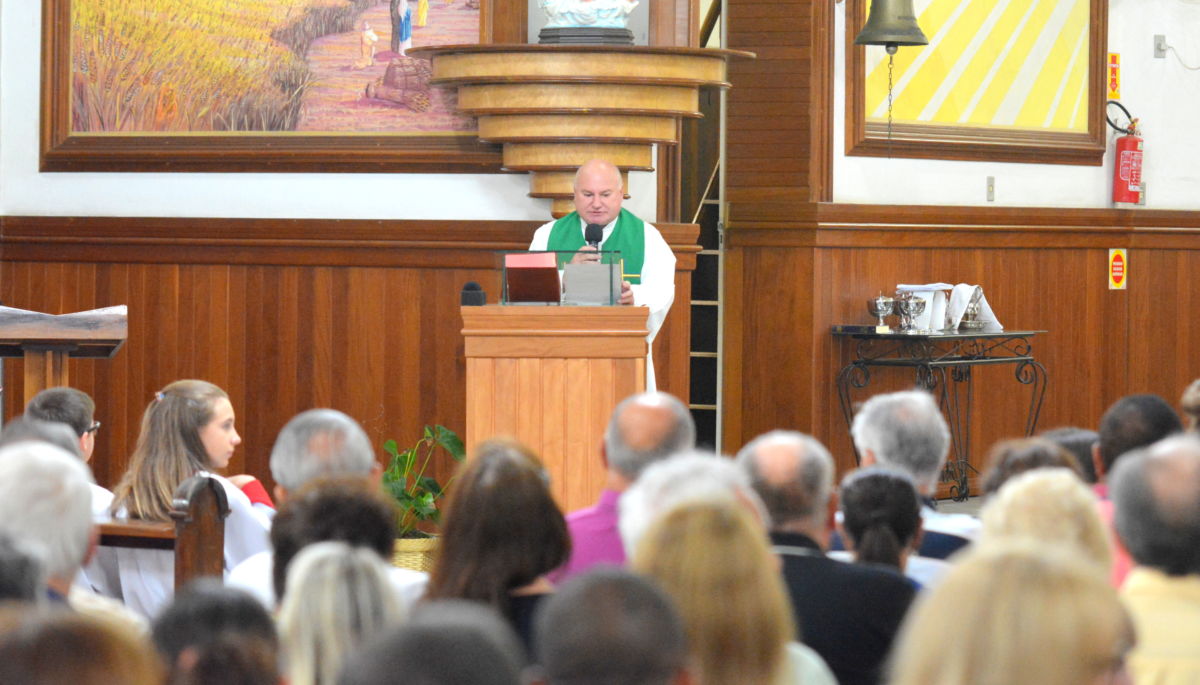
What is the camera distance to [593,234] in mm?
6031

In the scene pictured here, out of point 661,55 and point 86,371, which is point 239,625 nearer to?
point 661,55

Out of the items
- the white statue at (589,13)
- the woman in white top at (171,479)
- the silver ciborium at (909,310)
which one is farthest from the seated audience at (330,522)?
the silver ciborium at (909,310)

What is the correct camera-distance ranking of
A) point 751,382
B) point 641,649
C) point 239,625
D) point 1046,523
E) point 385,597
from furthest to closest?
1. point 751,382
2. point 1046,523
3. point 385,597
4. point 239,625
5. point 641,649

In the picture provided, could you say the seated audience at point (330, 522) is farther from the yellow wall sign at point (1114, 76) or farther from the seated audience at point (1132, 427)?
the yellow wall sign at point (1114, 76)

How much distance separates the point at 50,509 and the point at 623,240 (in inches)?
161

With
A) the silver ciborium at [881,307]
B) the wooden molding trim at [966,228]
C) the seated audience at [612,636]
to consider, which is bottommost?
the seated audience at [612,636]

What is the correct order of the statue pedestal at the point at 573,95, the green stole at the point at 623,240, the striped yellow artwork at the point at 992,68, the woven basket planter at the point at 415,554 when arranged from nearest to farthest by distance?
the woven basket planter at the point at 415,554 → the green stole at the point at 623,240 → the statue pedestal at the point at 573,95 → the striped yellow artwork at the point at 992,68

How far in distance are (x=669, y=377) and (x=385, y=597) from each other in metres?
5.31

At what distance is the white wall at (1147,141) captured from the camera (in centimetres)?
865

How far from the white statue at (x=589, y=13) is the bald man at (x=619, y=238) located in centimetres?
65

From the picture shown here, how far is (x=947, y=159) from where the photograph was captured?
8.52 meters

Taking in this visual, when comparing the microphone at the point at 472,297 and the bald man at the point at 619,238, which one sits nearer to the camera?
the microphone at the point at 472,297

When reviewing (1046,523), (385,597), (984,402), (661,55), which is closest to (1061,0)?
(984,402)

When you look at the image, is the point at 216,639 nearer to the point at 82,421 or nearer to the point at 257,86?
the point at 82,421
